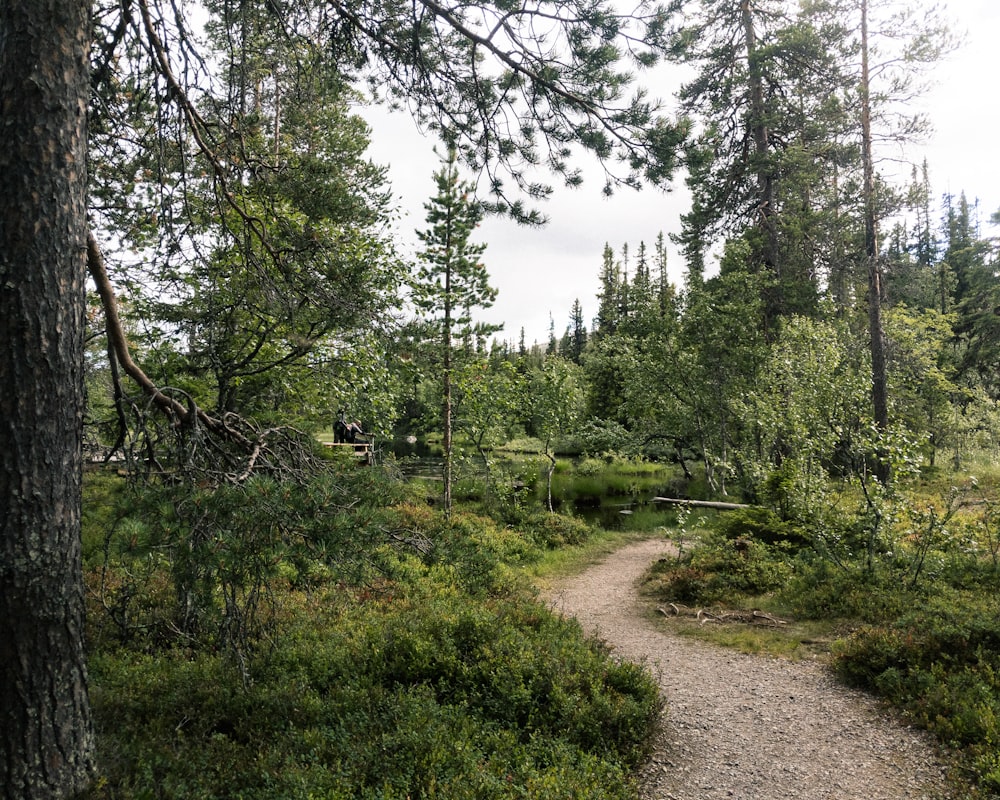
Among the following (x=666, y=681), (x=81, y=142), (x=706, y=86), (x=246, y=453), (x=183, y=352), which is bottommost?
(x=666, y=681)

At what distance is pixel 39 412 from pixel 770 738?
5.84 metres

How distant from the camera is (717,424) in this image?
695 inches

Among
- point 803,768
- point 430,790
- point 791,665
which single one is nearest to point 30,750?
point 430,790

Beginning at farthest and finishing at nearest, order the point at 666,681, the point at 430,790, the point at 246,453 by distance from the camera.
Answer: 1. the point at 666,681
2. the point at 246,453
3. the point at 430,790

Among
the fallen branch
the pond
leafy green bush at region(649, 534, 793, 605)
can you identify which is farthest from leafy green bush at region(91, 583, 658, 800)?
the pond

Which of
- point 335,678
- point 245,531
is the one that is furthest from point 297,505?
point 335,678

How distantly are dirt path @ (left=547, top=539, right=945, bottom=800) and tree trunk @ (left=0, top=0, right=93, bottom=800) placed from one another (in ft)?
12.6

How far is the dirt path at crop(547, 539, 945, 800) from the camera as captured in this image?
4.19 m

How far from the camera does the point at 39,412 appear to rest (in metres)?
2.93

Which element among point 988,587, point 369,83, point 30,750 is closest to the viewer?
point 30,750

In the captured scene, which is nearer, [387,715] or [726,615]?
[387,715]

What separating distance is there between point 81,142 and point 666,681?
671 cm

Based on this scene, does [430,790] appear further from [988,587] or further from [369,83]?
[988,587]

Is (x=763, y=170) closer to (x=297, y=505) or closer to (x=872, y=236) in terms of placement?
(x=872, y=236)
